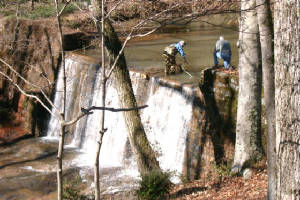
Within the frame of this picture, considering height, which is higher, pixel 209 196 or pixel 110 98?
pixel 110 98

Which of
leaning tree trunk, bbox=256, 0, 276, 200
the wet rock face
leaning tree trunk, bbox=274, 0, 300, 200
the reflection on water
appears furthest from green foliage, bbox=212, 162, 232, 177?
the wet rock face

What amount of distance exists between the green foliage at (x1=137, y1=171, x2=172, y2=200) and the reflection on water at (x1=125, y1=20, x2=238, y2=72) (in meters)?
6.28

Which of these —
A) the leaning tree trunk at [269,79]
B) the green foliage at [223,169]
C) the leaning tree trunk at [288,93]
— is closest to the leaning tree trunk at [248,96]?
the green foliage at [223,169]

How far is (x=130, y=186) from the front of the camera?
33.8 ft

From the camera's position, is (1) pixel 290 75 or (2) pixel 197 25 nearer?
(1) pixel 290 75

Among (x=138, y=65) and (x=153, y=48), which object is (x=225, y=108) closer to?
(x=138, y=65)

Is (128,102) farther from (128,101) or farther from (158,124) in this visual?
(158,124)

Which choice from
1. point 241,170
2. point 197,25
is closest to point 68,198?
point 241,170

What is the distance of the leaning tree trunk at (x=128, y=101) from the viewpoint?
8.03m

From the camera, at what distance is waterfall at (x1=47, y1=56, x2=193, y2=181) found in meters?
11.0

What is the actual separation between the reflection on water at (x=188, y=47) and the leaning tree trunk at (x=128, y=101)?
18.1ft

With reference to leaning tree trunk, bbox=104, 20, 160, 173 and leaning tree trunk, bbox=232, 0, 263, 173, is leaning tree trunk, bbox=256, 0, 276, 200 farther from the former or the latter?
leaning tree trunk, bbox=104, 20, 160, 173

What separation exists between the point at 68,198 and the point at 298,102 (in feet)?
17.1

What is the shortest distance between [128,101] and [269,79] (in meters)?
2.82
